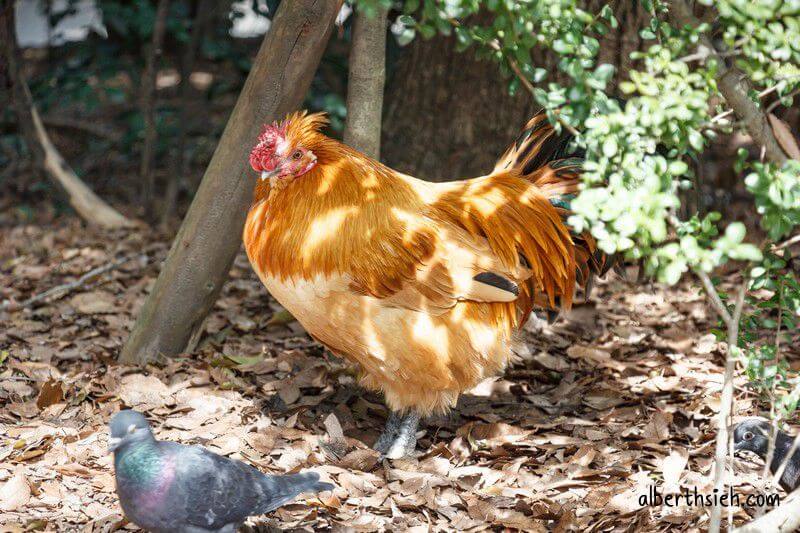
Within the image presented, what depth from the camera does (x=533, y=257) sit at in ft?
14.6

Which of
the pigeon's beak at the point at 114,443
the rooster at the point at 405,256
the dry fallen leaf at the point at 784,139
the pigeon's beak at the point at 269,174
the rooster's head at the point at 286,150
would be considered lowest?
the pigeon's beak at the point at 114,443

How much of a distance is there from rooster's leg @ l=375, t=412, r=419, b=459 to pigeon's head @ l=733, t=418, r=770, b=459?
5.53 ft

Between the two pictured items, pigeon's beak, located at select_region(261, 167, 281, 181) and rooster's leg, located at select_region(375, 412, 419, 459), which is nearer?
pigeon's beak, located at select_region(261, 167, 281, 181)

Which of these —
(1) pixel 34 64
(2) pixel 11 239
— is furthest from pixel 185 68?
(1) pixel 34 64

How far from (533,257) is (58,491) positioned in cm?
262

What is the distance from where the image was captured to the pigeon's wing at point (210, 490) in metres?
3.26

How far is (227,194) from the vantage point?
16.2 ft

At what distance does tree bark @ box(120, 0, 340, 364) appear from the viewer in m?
4.70

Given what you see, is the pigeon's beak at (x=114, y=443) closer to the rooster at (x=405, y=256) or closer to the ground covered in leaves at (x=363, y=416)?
the ground covered in leaves at (x=363, y=416)

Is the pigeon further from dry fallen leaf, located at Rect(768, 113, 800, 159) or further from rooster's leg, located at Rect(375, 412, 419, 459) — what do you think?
dry fallen leaf, located at Rect(768, 113, 800, 159)

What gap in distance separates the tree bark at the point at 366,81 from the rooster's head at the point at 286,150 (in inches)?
28.6

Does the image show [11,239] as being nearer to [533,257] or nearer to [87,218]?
[87,218]

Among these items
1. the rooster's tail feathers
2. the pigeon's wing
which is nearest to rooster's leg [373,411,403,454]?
the rooster's tail feathers

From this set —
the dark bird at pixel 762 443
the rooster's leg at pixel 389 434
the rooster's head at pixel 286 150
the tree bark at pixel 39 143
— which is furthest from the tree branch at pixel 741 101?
the tree bark at pixel 39 143
